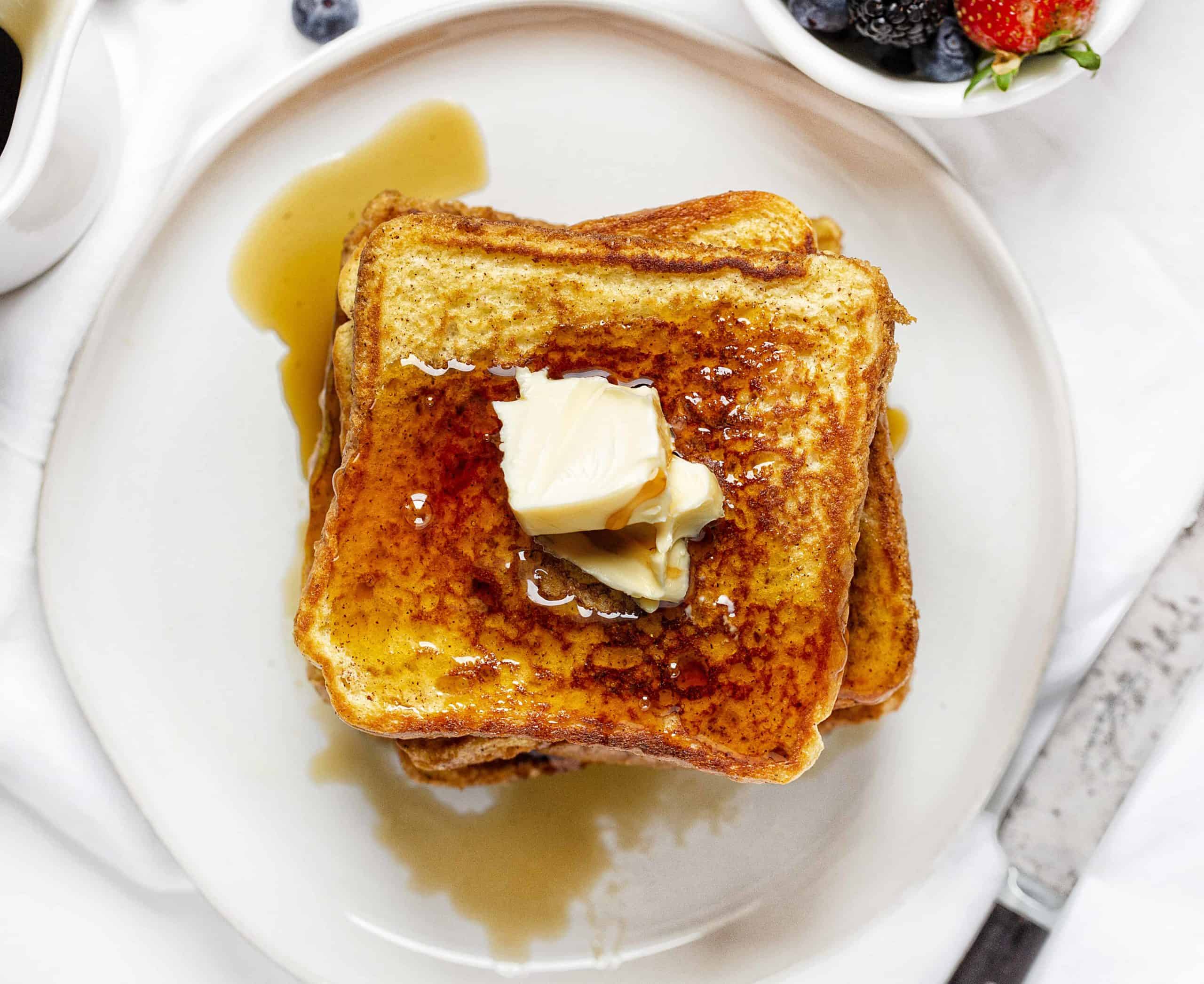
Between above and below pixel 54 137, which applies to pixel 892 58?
above

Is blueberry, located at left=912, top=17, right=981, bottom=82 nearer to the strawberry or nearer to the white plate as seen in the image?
the strawberry

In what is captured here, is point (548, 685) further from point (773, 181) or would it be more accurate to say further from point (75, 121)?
point (75, 121)

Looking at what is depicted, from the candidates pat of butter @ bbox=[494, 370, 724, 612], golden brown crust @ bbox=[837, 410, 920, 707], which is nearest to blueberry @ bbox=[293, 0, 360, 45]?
pat of butter @ bbox=[494, 370, 724, 612]

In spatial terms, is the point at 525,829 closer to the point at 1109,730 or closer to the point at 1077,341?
the point at 1109,730

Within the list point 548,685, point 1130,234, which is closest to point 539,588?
point 548,685

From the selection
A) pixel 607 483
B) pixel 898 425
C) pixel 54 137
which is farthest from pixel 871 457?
pixel 54 137

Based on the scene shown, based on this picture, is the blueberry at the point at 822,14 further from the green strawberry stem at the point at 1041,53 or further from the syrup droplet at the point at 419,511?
the syrup droplet at the point at 419,511

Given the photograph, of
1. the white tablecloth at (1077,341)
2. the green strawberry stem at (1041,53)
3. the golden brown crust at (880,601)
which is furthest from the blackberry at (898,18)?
the golden brown crust at (880,601)
